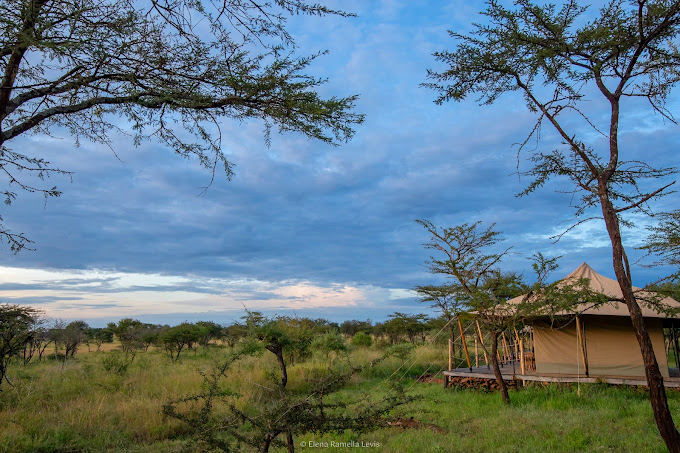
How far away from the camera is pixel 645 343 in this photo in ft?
17.2

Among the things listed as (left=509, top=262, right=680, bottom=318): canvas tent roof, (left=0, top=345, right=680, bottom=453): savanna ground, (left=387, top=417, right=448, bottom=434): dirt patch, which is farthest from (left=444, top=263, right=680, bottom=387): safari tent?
(left=387, top=417, right=448, bottom=434): dirt patch

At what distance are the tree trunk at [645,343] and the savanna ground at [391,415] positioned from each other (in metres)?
1.69

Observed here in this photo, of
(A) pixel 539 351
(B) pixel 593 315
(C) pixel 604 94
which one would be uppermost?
(C) pixel 604 94

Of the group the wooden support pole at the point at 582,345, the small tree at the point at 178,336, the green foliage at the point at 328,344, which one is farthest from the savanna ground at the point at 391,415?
the small tree at the point at 178,336

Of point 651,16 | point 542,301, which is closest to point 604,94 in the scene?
point 651,16

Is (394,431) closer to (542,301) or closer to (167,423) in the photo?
(542,301)

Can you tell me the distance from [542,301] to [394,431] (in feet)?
13.0

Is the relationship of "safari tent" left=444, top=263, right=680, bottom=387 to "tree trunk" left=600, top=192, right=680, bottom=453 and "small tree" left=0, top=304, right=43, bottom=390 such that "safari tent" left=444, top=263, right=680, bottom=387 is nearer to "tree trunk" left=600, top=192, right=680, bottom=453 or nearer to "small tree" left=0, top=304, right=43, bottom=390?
"tree trunk" left=600, top=192, right=680, bottom=453

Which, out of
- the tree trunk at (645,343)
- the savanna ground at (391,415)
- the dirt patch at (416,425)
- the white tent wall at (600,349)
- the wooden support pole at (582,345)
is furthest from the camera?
the white tent wall at (600,349)

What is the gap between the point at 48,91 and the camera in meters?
4.38

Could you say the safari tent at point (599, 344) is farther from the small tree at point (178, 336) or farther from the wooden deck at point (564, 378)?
the small tree at point (178, 336)

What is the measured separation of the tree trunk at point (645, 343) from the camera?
16.5 feet

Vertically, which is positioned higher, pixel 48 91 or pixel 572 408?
pixel 48 91

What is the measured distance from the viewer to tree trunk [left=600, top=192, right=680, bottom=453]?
5039 millimetres
